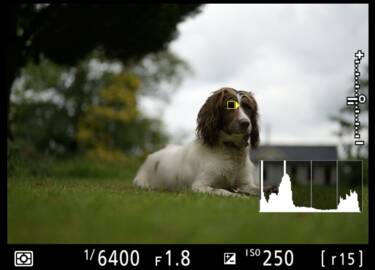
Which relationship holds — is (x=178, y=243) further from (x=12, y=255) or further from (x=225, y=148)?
(x=225, y=148)

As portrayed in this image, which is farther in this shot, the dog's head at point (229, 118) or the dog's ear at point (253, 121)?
the dog's ear at point (253, 121)

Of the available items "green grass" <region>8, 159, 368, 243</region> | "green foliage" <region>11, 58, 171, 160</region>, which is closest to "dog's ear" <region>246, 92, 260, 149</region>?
"green grass" <region>8, 159, 368, 243</region>

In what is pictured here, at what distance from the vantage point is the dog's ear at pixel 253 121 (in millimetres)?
6219

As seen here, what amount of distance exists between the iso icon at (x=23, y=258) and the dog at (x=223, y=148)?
291cm

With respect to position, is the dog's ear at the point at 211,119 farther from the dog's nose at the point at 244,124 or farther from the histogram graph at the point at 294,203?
the histogram graph at the point at 294,203

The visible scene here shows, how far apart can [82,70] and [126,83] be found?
3350 millimetres

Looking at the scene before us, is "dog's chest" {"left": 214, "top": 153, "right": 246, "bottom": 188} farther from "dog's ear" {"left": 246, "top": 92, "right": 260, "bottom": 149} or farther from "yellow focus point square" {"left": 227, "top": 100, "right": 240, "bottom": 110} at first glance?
"yellow focus point square" {"left": 227, "top": 100, "right": 240, "bottom": 110}

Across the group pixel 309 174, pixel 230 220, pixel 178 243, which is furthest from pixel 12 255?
pixel 309 174

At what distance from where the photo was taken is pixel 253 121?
6.34 metres

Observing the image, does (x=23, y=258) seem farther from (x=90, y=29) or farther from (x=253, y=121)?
(x=90, y=29)

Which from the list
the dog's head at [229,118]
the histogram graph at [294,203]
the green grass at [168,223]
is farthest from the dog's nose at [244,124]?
the green grass at [168,223]

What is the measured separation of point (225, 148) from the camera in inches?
254

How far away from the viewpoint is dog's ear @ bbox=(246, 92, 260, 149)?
20.4 feet

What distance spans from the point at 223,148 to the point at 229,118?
1.47 ft
